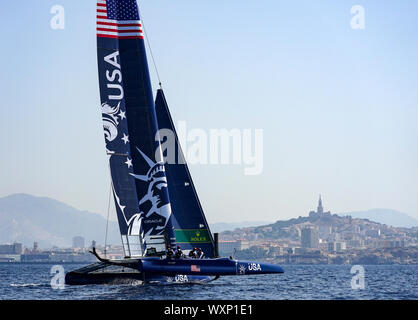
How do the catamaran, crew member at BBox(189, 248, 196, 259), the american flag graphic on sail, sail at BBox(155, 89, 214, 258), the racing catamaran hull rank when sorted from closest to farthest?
the racing catamaran hull, the catamaran, the american flag graphic on sail, crew member at BBox(189, 248, 196, 259), sail at BBox(155, 89, 214, 258)

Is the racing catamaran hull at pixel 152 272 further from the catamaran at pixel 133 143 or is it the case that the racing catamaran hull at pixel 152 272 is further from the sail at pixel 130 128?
the sail at pixel 130 128

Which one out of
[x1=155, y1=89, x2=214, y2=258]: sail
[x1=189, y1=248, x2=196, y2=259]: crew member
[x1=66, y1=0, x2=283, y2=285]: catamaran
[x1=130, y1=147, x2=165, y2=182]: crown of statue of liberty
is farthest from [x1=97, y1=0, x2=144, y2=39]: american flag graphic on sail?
[x1=189, y1=248, x2=196, y2=259]: crew member

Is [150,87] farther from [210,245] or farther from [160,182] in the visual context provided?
[210,245]

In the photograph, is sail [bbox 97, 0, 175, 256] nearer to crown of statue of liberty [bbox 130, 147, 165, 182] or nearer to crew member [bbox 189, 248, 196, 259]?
crown of statue of liberty [bbox 130, 147, 165, 182]

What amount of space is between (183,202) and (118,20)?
8.88 metres

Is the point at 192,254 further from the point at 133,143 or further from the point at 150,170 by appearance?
the point at 133,143

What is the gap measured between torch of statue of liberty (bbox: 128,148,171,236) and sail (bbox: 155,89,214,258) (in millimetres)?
1784

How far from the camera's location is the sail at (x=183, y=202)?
3450 centimetres

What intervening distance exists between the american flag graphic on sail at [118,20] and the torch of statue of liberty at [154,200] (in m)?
5.15

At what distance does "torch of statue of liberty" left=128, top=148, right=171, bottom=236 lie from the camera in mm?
32938
